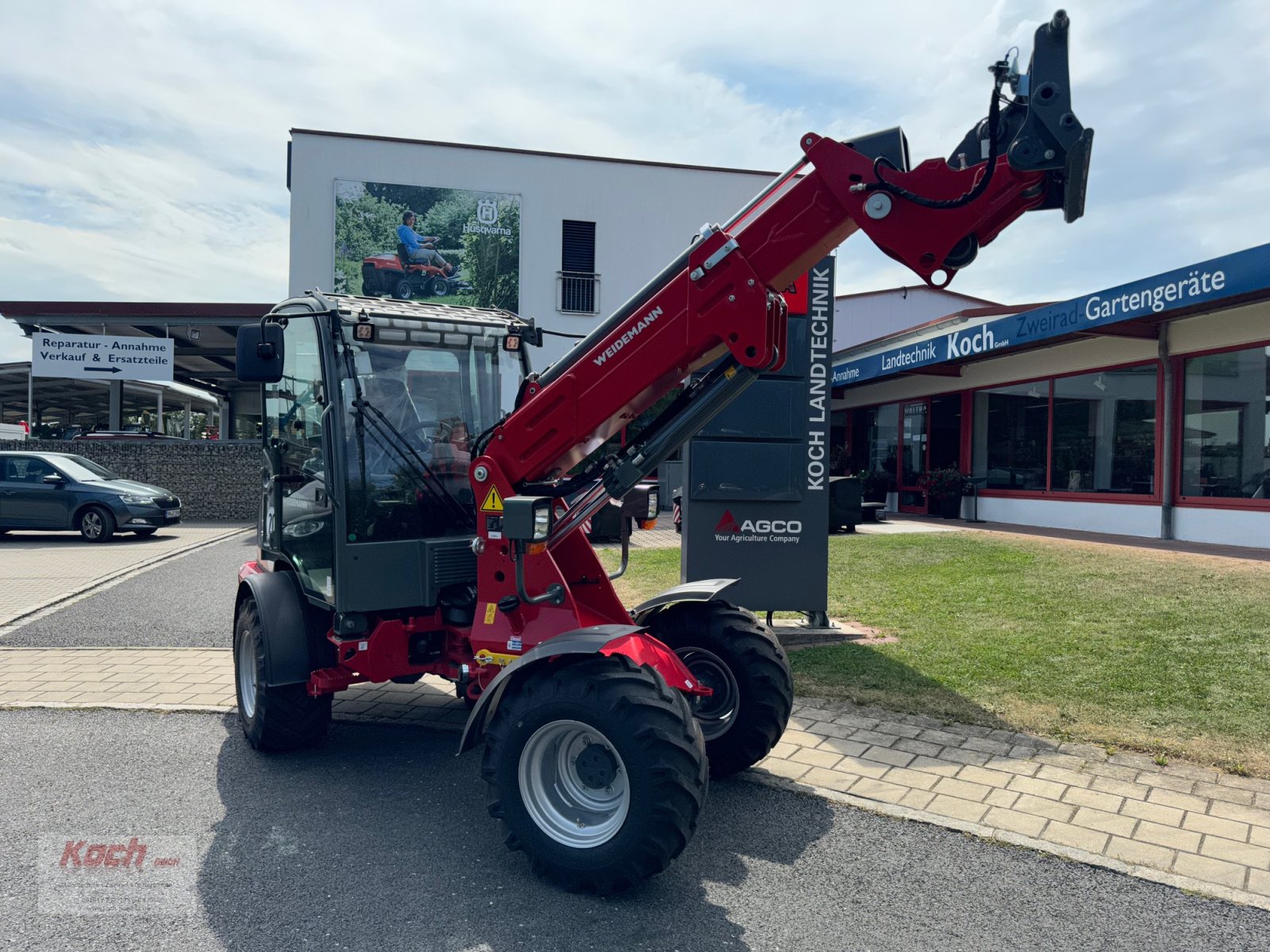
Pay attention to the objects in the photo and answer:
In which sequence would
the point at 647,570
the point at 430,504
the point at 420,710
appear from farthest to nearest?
1. the point at 647,570
2. the point at 420,710
3. the point at 430,504

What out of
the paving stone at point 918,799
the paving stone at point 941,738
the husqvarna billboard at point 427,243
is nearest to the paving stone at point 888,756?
the paving stone at point 941,738

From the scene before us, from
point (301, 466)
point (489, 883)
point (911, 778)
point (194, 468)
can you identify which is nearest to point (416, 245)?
point (194, 468)

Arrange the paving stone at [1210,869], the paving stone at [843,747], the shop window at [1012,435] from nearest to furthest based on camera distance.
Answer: the paving stone at [1210,869] < the paving stone at [843,747] < the shop window at [1012,435]

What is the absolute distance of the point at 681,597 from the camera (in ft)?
16.1

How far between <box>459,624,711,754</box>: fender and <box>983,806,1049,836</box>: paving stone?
1500 mm

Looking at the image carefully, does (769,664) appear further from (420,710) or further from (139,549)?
(139,549)

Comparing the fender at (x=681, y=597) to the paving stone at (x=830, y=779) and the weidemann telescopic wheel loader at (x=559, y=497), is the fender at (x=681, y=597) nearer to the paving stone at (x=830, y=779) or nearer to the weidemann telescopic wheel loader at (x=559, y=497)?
the weidemann telescopic wheel loader at (x=559, y=497)

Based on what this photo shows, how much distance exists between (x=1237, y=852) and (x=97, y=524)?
59.9 ft

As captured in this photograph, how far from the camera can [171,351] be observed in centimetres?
2212

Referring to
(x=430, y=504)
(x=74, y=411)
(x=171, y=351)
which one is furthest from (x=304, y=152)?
(x=74, y=411)

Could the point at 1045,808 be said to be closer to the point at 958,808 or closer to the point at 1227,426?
the point at 958,808

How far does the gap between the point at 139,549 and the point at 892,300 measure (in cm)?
2505

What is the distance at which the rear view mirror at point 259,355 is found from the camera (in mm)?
4629

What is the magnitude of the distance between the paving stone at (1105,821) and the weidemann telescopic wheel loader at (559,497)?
1.42 metres
